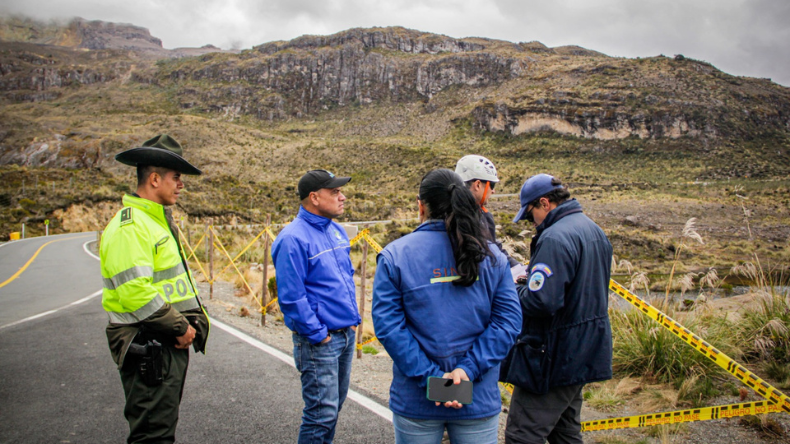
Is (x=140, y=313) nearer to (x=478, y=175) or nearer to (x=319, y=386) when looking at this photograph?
(x=319, y=386)

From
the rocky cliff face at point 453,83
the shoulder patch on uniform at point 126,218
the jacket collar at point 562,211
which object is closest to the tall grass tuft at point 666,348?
the jacket collar at point 562,211

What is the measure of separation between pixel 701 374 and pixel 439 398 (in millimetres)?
3708

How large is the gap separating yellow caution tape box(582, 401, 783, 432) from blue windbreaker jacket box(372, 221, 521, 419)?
1991mm

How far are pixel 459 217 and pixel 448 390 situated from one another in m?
0.75

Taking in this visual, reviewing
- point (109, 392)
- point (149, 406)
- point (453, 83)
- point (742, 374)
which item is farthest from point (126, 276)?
point (453, 83)

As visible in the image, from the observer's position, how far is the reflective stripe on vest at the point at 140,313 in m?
2.33

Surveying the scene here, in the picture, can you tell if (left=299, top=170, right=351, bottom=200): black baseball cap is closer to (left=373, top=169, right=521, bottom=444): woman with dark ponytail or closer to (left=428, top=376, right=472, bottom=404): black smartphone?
(left=373, top=169, right=521, bottom=444): woman with dark ponytail

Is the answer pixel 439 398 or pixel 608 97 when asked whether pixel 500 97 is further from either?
pixel 439 398

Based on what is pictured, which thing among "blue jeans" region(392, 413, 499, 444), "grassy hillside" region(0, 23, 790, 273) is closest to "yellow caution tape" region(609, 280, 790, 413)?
"blue jeans" region(392, 413, 499, 444)

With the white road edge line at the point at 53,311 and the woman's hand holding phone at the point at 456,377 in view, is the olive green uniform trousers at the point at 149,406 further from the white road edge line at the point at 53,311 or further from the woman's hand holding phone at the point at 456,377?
the white road edge line at the point at 53,311

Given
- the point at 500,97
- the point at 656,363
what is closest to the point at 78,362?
the point at 656,363

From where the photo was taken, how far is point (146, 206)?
2527mm

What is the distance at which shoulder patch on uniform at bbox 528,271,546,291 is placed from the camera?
2472 millimetres

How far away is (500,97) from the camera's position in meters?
98.7
